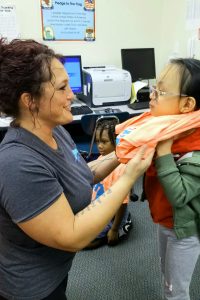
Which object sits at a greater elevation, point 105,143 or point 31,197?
point 31,197

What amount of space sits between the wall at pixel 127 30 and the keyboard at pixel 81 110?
0.70 m

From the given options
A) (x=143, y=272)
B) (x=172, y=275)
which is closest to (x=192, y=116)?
(x=172, y=275)

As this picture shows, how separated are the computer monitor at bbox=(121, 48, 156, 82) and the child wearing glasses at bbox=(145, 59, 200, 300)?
7.02 ft

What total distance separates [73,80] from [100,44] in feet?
1.88

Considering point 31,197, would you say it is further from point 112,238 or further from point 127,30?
point 127,30

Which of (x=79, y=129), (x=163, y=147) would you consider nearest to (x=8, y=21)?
(x=79, y=129)

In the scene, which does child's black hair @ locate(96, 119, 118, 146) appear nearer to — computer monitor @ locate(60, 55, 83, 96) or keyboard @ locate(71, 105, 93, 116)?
keyboard @ locate(71, 105, 93, 116)

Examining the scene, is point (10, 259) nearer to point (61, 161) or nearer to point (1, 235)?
point (1, 235)

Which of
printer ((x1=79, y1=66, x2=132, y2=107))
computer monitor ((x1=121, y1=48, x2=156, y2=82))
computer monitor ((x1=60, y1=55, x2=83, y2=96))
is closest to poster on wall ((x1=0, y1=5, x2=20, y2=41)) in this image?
computer monitor ((x1=60, y1=55, x2=83, y2=96))

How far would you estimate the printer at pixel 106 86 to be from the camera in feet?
8.96

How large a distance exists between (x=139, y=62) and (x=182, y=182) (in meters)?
2.42

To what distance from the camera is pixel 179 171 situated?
37.6 inches

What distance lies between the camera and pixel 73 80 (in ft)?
9.46

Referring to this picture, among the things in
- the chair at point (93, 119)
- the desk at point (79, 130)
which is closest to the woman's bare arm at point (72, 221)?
the chair at point (93, 119)
